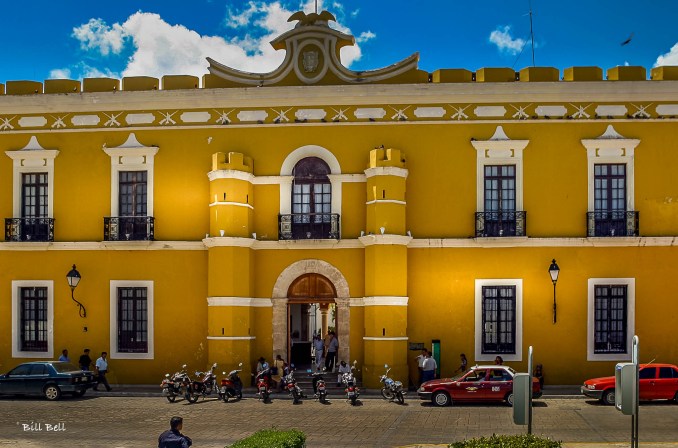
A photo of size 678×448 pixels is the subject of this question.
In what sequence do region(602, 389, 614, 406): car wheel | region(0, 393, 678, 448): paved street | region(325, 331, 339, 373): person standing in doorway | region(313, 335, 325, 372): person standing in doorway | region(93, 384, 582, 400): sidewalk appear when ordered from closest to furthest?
region(0, 393, 678, 448): paved street, region(602, 389, 614, 406): car wheel, region(93, 384, 582, 400): sidewalk, region(313, 335, 325, 372): person standing in doorway, region(325, 331, 339, 373): person standing in doorway

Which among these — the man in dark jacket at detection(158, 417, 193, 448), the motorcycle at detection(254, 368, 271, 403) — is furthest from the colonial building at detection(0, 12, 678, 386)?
the man in dark jacket at detection(158, 417, 193, 448)

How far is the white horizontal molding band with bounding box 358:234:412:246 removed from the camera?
87.9ft

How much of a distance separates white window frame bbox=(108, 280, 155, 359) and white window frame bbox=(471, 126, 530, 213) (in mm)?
11188

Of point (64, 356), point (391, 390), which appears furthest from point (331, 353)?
point (64, 356)

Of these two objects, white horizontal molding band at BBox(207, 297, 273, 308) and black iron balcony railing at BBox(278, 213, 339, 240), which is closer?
white horizontal molding band at BBox(207, 297, 273, 308)

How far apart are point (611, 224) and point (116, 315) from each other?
16.4m

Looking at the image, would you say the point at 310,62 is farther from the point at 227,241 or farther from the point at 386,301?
the point at 386,301

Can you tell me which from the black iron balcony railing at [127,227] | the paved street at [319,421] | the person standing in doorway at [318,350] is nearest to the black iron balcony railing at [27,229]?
the black iron balcony railing at [127,227]

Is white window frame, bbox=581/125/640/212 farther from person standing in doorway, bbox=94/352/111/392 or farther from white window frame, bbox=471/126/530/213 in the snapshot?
person standing in doorway, bbox=94/352/111/392

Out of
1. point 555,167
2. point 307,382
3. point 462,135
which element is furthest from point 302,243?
point 555,167

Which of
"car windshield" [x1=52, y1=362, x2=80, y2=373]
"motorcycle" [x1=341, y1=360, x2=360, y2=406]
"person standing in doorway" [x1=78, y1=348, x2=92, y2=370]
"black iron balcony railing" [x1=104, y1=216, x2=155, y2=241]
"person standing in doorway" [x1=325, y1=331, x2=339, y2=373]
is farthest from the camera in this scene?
"black iron balcony railing" [x1=104, y1=216, x2=155, y2=241]

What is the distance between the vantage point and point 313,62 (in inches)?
1121

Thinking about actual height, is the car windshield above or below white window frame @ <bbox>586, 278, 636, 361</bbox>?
below

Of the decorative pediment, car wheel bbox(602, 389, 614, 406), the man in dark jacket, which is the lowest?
car wheel bbox(602, 389, 614, 406)
